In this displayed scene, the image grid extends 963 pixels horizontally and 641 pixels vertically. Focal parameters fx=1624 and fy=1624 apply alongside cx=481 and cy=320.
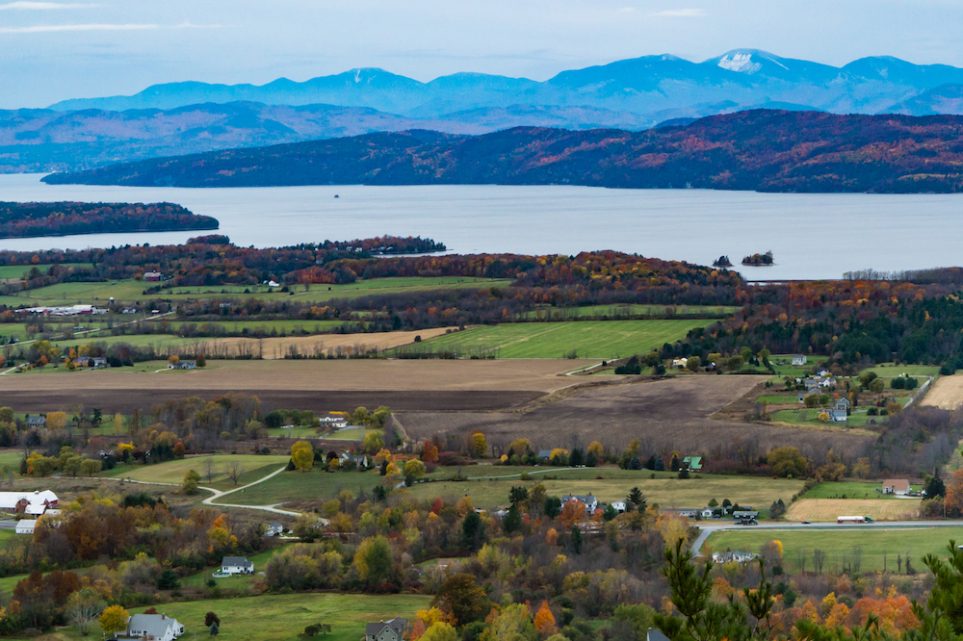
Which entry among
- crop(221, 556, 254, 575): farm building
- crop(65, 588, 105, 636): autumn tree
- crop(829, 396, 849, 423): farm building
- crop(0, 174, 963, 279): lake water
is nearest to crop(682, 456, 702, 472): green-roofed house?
crop(829, 396, 849, 423): farm building

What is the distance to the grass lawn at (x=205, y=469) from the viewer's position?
29859mm

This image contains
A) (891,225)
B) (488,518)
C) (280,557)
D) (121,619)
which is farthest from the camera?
(891,225)

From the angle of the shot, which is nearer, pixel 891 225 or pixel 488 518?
pixel 488 518

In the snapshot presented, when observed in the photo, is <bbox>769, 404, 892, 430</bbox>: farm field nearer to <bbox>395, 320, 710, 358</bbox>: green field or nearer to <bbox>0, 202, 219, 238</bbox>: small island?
<bbox>395, 320, 710, 358</bbox>: green field

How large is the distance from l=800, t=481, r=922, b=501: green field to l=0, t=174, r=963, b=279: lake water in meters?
34.2

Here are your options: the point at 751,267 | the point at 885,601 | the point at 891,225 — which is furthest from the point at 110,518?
the point at 891,225

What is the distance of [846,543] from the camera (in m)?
23.0

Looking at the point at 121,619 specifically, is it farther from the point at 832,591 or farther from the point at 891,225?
the point at 891,225

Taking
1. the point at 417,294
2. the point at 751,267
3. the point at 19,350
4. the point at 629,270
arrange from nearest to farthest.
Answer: the point at 19,350 < the point at 417,294 < the point at 629,270 < the point at 751,267

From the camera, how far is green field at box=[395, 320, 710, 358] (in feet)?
Result: 143

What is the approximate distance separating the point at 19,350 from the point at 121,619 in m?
27.9

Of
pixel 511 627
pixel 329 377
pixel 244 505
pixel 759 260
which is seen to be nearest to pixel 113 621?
pixel 511 627

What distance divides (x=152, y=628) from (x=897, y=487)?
13086 mm

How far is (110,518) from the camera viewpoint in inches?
986
